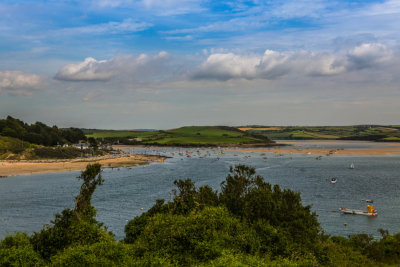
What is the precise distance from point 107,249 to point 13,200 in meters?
54.2

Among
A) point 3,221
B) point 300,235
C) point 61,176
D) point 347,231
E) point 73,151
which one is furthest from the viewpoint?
point 73,151

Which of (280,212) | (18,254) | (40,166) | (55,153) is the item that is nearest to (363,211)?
(280,212)

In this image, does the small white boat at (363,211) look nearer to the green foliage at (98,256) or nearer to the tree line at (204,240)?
the tree line at (204,240)

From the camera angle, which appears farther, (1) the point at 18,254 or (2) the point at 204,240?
(2) the point at 204,240

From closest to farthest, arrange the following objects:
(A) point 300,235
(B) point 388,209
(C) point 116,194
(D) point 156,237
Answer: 1. (D) point 156,237
2. (A) point 300,235
3. (B) point 388,209
4. (C) point 116,194

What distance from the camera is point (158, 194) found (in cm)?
7594

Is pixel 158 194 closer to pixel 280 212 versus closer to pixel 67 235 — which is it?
pixel 280 212

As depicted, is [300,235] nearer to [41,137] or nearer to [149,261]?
[149,261]

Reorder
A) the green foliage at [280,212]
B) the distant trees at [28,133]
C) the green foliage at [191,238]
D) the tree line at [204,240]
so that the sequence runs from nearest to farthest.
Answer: the tree line at [204,240], the green foliage at [191,238], the green foliage at [280,212], the distant trees at [28,133]

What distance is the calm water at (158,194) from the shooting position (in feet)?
176

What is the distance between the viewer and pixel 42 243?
29.3 metres

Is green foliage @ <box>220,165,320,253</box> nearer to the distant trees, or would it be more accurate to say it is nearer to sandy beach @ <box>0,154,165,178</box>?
sandy beach @ <box>0,154,165,178</box>

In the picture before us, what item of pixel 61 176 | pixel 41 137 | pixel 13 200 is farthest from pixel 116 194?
pixel 41 137

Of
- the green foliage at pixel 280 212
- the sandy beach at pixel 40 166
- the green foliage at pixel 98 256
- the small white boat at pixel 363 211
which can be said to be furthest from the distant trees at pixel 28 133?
the green foliage at pixel 98 256
